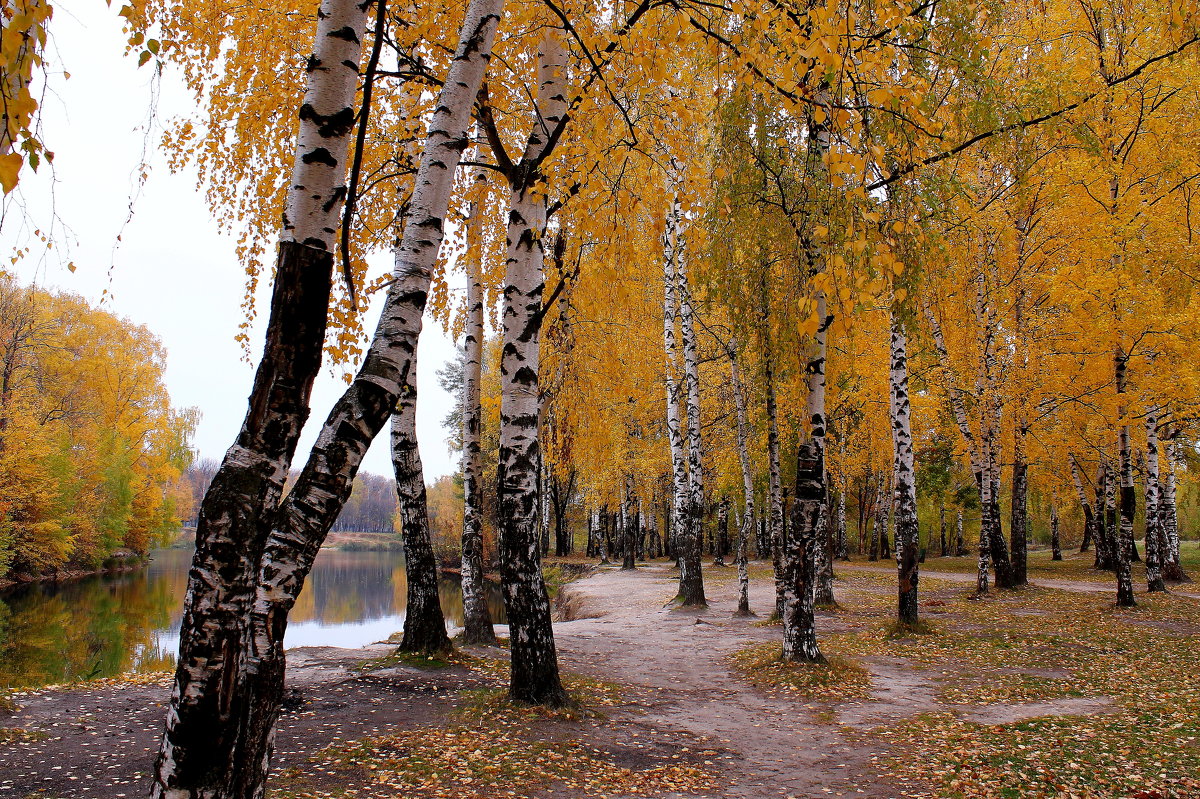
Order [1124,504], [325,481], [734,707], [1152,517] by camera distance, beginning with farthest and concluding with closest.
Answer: [1152,517], [1124,504], [734,707], [325,481]

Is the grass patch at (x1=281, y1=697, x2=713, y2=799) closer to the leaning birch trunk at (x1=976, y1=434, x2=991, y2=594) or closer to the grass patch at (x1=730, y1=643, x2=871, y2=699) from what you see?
the grass patch at (x1=730, y1=643, x2=871, y2=699)

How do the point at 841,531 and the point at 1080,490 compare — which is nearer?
the point at 1080,490

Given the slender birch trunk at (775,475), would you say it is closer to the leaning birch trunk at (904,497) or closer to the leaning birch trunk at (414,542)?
→ the leaning birch trunk at (904,497)

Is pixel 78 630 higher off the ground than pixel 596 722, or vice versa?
pixel 596 722

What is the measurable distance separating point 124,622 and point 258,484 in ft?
58.1

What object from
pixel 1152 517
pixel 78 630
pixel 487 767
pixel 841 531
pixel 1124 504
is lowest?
pixel 78 630

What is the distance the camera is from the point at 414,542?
7.93 meters

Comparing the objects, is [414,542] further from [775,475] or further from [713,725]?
[775,475]

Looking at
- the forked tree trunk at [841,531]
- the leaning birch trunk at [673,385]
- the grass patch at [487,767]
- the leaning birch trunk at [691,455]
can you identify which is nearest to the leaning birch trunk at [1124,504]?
the leaning birch trunk at [691,455]

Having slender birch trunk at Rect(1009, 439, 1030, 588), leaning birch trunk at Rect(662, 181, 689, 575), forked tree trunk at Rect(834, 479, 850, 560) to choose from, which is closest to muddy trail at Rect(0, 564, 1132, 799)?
leaning birch trunk at Rect(662, 181, 689, 575)

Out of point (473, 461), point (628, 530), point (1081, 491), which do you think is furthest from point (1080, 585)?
point (473, 461)

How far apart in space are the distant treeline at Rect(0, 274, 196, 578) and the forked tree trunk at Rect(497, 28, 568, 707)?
1488cm

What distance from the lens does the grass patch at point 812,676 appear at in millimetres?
7004

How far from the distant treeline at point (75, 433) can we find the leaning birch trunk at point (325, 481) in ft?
55.2
